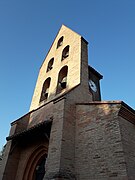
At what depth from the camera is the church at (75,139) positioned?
17.7ft

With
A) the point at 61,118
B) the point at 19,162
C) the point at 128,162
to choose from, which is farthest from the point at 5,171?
the point at 128,162

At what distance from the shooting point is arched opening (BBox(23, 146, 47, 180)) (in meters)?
7.98

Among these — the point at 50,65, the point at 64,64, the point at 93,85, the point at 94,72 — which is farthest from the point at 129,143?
the point at 50,65

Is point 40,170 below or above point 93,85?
below

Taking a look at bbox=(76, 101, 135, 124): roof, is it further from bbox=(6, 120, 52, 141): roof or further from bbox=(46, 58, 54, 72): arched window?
bbox=(46, 58, 54, 72): arched window

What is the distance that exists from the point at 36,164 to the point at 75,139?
2850 millimetres

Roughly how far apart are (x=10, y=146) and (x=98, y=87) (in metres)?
7.33

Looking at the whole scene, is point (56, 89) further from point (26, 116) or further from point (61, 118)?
point (61, 118)

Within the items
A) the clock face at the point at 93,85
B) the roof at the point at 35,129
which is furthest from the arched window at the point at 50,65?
the roof at the point at 35,129

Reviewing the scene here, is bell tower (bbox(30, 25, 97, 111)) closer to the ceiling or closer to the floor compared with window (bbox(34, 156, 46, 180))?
closer to the ceiling

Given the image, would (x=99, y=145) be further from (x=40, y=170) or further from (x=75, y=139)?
(x=40, y=170)

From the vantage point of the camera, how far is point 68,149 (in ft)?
20.3

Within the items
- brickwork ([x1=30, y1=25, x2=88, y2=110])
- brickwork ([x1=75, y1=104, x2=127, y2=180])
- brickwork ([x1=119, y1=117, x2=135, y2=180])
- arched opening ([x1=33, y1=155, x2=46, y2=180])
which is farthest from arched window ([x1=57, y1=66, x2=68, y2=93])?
brickwork ([x1=119, y1=117, x2=135, y2=180])

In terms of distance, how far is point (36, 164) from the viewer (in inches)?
325
